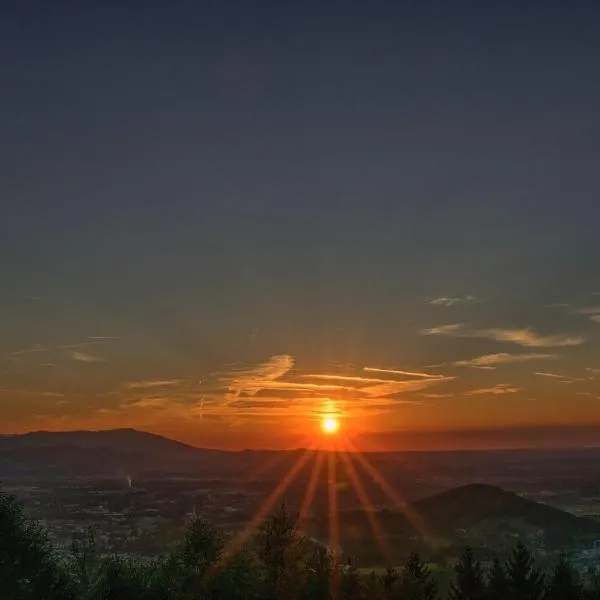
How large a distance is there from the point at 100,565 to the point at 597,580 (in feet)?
254

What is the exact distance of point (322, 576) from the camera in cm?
6812

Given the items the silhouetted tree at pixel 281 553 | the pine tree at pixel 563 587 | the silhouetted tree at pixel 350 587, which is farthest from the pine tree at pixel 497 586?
the silhouetted tree at pixel 281 553

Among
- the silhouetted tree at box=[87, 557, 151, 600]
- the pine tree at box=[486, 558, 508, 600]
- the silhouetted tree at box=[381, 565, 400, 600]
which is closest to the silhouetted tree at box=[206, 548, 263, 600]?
the silhouetted tree at box=[87, 557, 151, 600]

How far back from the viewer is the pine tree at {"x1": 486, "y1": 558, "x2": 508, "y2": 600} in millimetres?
85375

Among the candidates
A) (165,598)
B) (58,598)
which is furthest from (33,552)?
(165,598)

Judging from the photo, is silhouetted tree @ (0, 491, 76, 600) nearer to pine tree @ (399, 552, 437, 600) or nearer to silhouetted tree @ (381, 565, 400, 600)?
silhouetted tree @ (381, 565, 400, 600)

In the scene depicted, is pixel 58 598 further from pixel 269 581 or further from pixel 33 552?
pixel 269 581

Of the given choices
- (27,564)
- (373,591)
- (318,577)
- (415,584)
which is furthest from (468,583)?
(27,564)

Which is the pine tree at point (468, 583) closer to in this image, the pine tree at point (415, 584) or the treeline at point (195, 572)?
the pine tree at point (415, 584)

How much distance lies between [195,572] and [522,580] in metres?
44.5

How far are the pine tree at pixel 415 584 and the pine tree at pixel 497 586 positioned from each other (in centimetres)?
798

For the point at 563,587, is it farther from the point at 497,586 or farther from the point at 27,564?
the point at 27,564

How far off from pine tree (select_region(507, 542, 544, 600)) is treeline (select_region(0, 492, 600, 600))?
13.6 meters

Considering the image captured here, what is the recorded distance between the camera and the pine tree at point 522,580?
8444 centimetres
